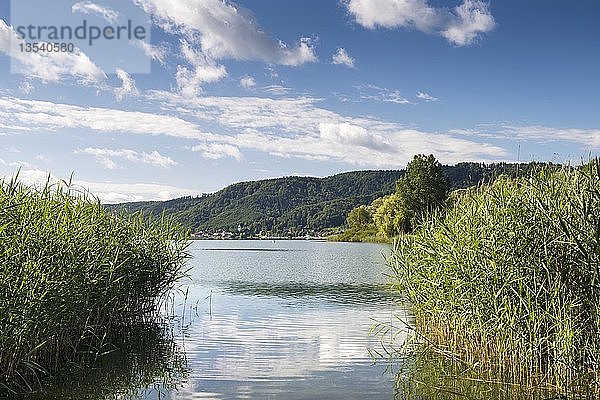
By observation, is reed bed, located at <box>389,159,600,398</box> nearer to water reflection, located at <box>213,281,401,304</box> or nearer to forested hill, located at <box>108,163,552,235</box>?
water reflection, located at <box>213,281,401,304</box>

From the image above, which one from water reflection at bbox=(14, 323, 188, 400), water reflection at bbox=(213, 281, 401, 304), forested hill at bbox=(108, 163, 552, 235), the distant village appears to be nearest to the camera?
water reflection at bbox=(14, 323, 188, 400)

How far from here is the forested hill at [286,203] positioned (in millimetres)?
102000

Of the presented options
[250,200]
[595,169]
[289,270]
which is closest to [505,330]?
[595,169]

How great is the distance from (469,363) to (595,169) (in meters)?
3.67

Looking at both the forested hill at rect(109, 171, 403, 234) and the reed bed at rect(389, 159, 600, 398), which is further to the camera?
the forested hill at rect(109, 171, 403, 234)

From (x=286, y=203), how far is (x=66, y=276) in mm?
107694

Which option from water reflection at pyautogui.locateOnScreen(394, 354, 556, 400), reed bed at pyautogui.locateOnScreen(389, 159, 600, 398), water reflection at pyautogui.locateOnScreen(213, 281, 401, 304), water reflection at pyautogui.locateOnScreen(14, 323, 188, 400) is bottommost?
water reflection at pyautogui.locateOnScreen(394, 354, 556, 400)

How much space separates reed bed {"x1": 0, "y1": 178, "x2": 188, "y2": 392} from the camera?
8641 millimetres

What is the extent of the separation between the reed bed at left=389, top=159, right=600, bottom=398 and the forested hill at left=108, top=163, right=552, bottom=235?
82117mm

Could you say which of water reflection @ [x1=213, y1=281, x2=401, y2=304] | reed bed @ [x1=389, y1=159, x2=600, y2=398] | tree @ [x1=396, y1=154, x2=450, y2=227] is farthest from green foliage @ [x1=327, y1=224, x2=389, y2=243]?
reed bed @ [x1=389, y1=159, x2=600, y2=398]

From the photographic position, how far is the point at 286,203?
385 ft

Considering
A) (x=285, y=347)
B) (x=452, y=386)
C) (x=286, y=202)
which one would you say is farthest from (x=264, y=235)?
(x=452, y=386)

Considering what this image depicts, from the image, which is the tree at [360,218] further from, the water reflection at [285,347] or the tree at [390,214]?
the water reflection at [285,347]

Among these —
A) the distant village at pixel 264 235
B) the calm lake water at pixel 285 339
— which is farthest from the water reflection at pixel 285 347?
the distant village at pixel 264 235
